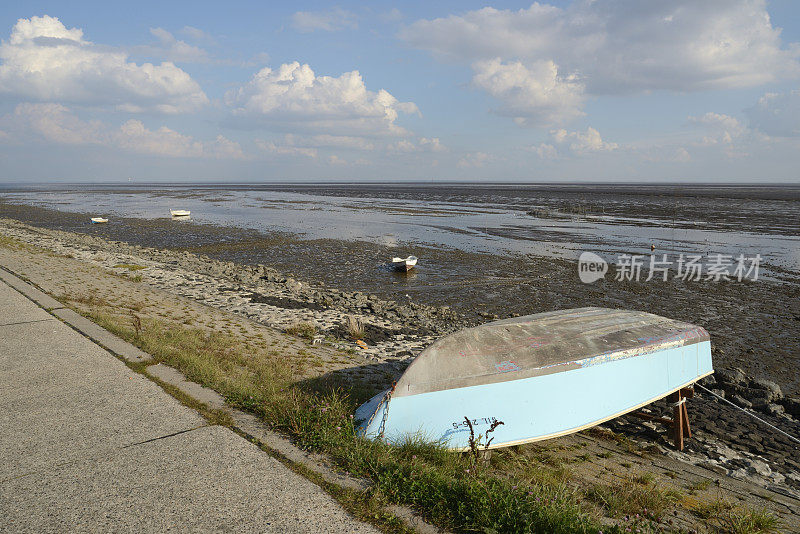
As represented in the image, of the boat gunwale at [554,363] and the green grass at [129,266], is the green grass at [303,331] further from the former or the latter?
the green grass at [129,266]

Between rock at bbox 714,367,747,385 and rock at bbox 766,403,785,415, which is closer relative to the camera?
rock at bbox 766,403,785,415

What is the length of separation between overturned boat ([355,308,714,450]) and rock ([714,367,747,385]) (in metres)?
2.07

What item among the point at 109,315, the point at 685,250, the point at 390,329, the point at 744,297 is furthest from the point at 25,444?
the point at 685,250

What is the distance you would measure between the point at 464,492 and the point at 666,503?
2407 millimetres

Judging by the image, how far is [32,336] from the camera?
808 cm

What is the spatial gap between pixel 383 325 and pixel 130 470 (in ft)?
27.8

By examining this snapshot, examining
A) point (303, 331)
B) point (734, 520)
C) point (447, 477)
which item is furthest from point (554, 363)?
point (303, 331)

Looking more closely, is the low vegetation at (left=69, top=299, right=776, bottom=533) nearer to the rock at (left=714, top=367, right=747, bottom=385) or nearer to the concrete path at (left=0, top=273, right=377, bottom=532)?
the concrete path at (left=0, top=273, right=377, bottom=532)

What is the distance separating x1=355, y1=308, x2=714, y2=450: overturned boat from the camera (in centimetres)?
548

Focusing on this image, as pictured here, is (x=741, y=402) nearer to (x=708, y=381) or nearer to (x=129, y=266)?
(x=708, y=381)

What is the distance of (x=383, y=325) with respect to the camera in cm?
1250

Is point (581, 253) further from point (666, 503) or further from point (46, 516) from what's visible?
point (46, 516)

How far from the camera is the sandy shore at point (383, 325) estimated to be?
279 inches

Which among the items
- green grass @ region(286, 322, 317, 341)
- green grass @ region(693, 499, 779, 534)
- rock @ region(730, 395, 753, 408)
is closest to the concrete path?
green grass @ region(693, 499, 779, 534)
